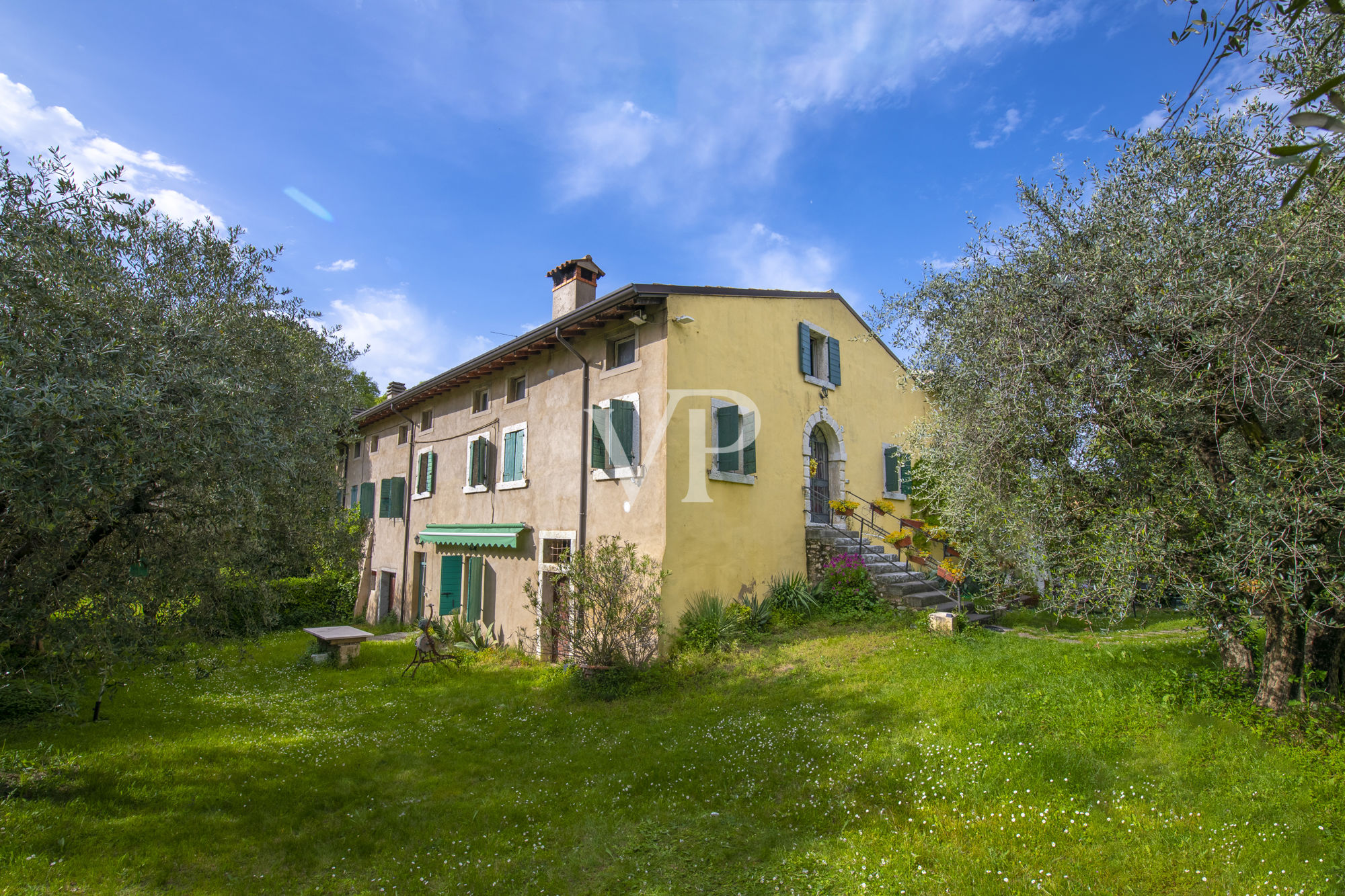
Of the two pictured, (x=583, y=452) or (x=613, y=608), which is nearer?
(x=613, y=608)

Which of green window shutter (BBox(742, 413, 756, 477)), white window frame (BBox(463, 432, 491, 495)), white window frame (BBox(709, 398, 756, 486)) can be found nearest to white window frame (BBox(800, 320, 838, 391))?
green window shutter (BBox(742, 413, 756, 477))

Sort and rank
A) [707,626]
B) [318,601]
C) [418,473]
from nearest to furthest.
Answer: [707,626]
[418,473]
[318,601]

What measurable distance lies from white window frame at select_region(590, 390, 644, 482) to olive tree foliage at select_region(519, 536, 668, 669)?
1.17m

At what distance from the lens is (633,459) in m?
10.4

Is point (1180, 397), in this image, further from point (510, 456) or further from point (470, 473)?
point (470, 473)

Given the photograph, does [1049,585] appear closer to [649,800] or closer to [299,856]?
[649,800]

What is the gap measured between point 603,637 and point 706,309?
18.1 ft

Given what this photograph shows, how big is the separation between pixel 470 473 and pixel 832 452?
8075 mm

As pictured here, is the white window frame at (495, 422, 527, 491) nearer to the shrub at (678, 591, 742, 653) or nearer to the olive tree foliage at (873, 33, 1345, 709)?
the shrub at (678, 591, 742, 653)

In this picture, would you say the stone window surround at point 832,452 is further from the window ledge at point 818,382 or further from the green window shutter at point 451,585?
the green window shutter at point 451,585

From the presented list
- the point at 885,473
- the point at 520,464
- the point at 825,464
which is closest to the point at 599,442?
the point at 520,464

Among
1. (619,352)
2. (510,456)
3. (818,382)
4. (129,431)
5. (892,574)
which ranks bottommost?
(892,574)

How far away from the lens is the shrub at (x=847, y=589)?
10.6m

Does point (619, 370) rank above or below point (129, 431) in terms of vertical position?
above
